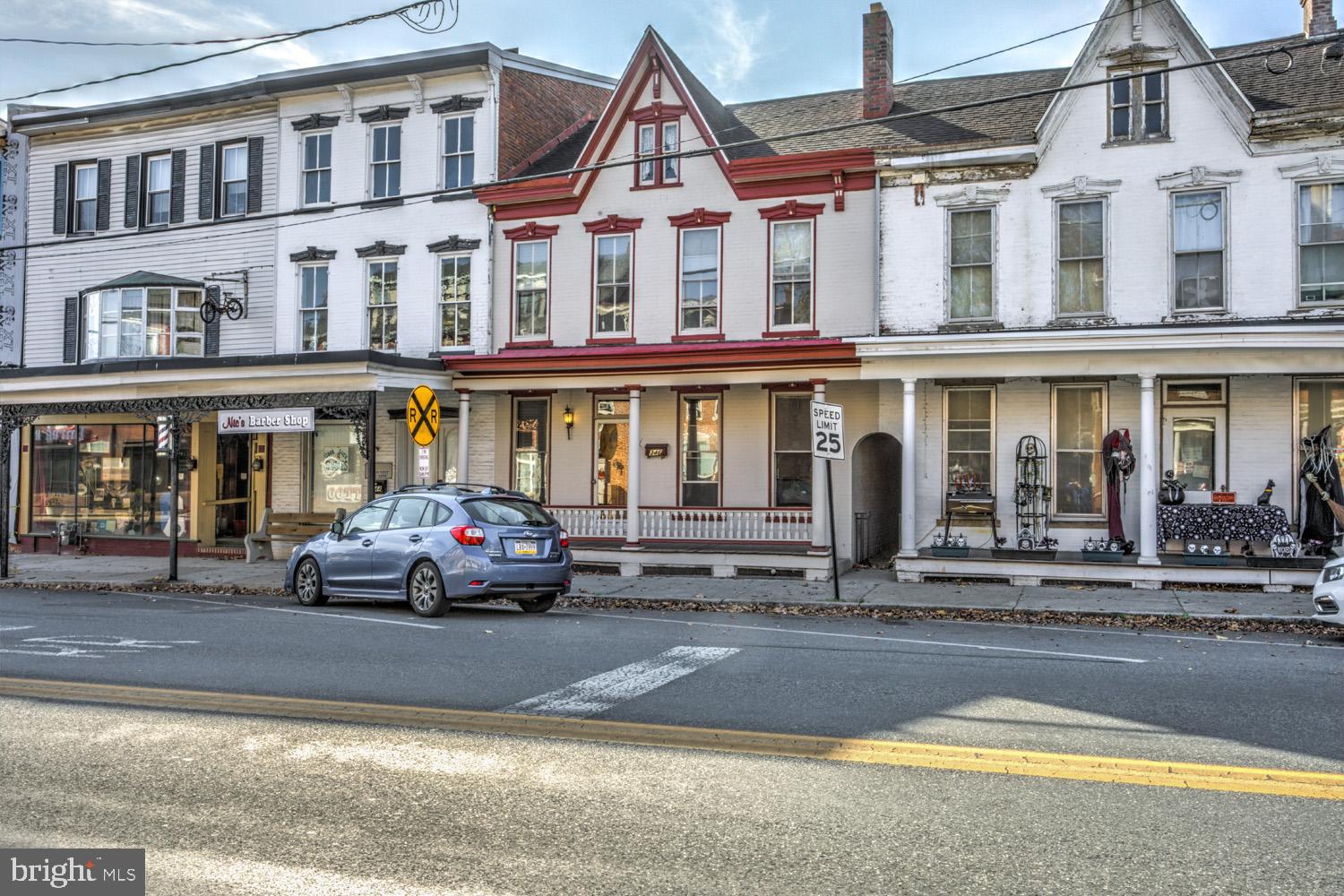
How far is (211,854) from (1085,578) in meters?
14.6

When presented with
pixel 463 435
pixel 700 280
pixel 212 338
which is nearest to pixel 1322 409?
pixel 700 280

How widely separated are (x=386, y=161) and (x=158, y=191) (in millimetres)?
6497

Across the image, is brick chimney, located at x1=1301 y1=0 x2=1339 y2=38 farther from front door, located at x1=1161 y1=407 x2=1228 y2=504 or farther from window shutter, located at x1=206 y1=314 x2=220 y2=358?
window shutter, located at x1=206 y1=314 x2=220 y2=358

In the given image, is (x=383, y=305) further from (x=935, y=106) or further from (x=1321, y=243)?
(x=1321, y=243)

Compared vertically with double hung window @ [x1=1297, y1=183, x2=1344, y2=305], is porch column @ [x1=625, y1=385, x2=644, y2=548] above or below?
below

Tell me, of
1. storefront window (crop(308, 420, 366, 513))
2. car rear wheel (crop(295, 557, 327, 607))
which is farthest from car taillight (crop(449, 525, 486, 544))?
storefront window (crop(308, 420, 366, 513))

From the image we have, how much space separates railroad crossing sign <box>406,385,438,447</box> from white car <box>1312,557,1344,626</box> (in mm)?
11893

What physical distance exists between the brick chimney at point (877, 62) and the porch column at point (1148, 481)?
7998mm

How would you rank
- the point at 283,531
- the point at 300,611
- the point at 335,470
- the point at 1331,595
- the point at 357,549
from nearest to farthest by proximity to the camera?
the point at 1331,595 < the point at 357,549 < the point at 300,611 < the point at 283,531 < the point at 335,470

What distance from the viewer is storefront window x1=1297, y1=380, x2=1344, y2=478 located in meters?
17.0

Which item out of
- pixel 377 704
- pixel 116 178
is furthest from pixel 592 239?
pixel 377 704

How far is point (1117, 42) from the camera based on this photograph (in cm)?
1778

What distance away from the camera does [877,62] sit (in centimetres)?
2139

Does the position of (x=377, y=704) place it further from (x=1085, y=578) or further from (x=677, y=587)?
Result: (x=1085, y=578)
